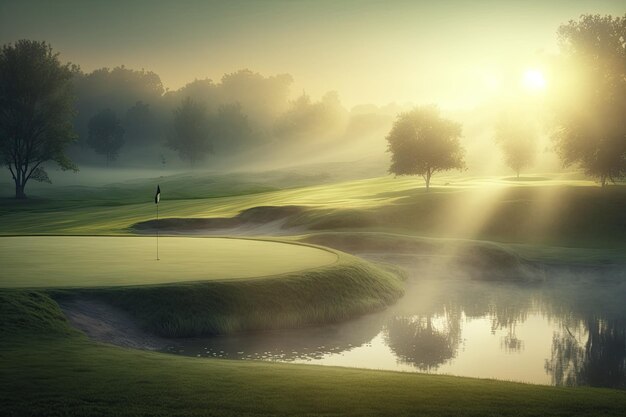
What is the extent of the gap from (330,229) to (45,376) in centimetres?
4440

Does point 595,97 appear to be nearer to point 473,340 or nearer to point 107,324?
point 473,340

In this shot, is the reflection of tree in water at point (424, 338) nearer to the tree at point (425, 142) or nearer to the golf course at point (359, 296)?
the golf course at point (359, 296)

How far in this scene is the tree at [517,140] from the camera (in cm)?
10081

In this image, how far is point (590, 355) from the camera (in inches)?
858

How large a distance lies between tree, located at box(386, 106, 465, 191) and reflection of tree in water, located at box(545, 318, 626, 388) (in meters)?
44.7

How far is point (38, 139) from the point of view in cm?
9688

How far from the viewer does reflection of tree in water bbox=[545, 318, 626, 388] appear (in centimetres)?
1891

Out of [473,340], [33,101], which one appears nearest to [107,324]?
[473,340]

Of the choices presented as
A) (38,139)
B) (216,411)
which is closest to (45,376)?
(216,411)

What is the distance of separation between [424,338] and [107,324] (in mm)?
10740

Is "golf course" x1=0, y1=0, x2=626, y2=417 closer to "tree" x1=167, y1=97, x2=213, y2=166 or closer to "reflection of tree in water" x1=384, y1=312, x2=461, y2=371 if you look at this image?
"reflection of tree in water" x1=384, y1=312, x2=461, y2=371

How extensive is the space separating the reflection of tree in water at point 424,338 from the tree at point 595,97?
39.0 m

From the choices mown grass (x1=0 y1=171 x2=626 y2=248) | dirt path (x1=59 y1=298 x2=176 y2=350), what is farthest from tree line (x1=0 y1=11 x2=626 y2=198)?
dirt path (x1=59 y1=298 x2=176 y2=350)

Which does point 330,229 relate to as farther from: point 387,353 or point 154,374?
point 154,374
